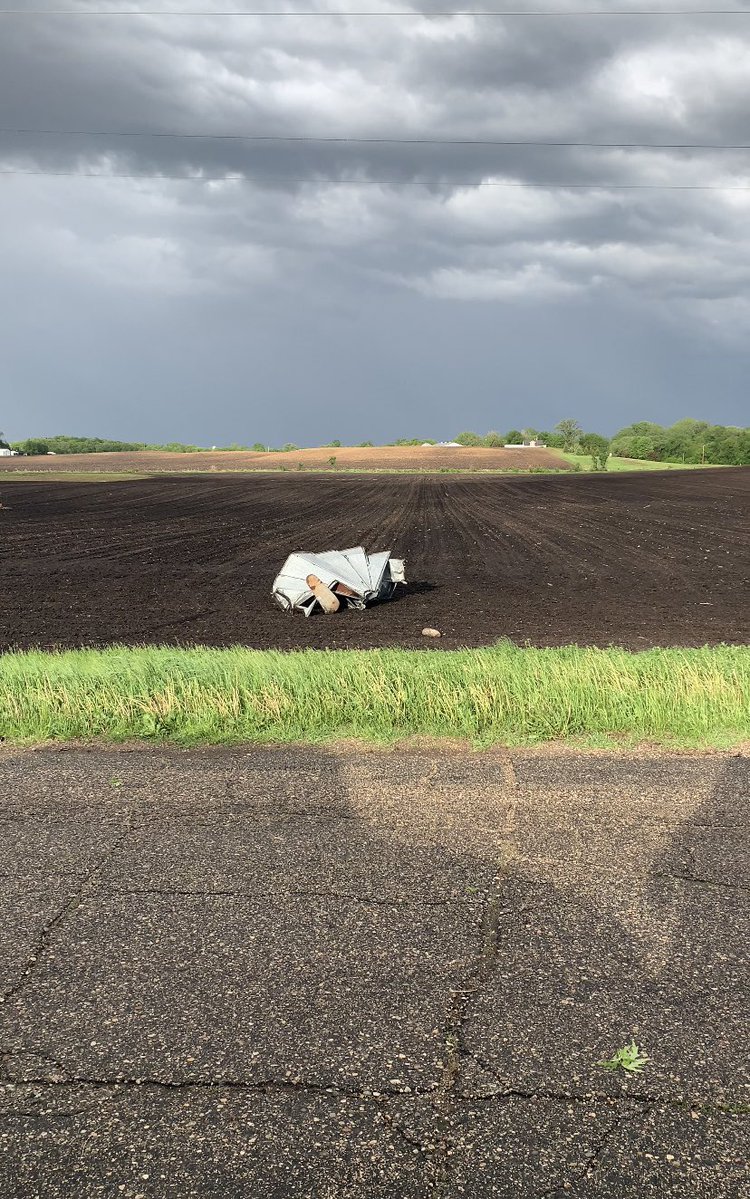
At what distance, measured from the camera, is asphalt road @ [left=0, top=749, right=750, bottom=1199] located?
9.34ft

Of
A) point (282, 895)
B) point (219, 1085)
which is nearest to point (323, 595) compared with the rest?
point (282, 895)

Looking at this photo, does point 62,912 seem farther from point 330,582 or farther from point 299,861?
point 330,582

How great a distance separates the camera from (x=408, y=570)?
67.3ft

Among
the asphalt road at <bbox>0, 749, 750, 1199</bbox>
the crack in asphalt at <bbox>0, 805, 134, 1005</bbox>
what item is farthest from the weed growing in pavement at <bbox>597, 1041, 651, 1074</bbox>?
the crack in asphalt at <bbox>0, 805, 134, 1005</bbox>

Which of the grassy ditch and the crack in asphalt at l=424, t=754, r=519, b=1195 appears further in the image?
the grassy ditch

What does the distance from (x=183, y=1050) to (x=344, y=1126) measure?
74 cm

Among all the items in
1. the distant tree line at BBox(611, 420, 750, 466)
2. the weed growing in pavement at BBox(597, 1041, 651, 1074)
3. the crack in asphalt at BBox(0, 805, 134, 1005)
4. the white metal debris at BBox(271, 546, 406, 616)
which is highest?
the distant tree line at BBox(611, 420, 750, 466)

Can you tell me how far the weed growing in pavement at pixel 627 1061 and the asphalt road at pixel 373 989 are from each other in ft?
0.13

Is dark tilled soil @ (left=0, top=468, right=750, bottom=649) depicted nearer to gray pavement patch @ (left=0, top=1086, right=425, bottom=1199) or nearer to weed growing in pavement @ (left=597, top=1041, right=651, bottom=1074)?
weed growing in pavement @ (left=597, top=1041, right=651, bottom=1074)

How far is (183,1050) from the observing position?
3.36 m

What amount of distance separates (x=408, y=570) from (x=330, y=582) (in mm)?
6082

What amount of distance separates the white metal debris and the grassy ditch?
18.8 ft

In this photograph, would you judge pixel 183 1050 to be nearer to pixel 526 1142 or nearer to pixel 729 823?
pixel 526 1142

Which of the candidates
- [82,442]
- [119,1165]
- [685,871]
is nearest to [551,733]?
[685,871]
